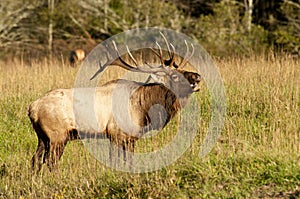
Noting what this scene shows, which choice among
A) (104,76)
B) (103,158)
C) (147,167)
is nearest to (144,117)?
(103,158)

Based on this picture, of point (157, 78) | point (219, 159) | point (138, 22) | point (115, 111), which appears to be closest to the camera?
point (219, 159)

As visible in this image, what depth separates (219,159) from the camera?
21.3 feet

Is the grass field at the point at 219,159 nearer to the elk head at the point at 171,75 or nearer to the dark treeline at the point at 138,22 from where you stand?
the elk head at the point at 171,75

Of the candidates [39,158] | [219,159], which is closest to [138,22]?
[39,158]

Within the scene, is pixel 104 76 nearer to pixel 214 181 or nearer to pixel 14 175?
pixel 14 175

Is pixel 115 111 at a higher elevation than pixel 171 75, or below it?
below

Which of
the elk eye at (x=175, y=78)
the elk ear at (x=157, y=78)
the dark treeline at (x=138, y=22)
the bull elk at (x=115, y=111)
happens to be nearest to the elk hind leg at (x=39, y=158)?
the bull elk at (x=115, y=111)

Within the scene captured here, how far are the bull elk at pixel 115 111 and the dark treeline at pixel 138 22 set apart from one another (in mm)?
14119

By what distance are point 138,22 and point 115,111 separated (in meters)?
18.6

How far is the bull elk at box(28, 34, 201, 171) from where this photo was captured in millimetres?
7418

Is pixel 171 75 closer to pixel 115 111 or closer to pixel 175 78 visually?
pixel 175 78

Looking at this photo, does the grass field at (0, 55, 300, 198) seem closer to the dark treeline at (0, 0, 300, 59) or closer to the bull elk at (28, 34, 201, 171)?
the bull elk at (28, 34, 201, 171)

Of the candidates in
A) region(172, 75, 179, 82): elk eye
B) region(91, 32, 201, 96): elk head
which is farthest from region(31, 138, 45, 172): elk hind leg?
region(172, 75, 179, 82): elk eye

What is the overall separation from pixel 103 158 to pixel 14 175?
110 cm
